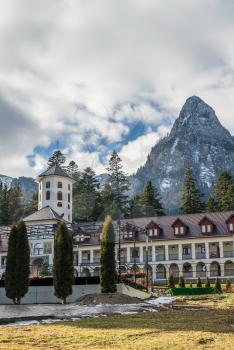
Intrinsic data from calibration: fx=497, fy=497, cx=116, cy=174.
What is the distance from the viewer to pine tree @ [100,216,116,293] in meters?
28.9

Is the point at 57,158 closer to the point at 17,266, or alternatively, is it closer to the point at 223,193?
the point at 223,193

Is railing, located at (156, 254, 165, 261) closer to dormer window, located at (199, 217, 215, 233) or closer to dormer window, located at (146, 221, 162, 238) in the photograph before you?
dormer window, located at (146, 221, 162, 238)

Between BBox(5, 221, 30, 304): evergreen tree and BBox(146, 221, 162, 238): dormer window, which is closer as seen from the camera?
BBox(5, 221, 30, 304): evergreen tree

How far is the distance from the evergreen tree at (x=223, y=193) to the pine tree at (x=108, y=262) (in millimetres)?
56087

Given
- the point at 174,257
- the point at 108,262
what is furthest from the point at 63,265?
the point at 174,257

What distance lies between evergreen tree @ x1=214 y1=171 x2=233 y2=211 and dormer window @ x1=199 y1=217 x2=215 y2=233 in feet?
64.3

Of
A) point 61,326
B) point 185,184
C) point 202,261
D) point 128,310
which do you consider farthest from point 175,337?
point 185,184

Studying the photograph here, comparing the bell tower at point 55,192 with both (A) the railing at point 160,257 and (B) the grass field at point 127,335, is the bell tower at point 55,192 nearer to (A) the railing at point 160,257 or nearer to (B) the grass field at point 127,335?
(A) the railing at point 160,257

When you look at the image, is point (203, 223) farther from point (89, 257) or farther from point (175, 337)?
point (175, 337)

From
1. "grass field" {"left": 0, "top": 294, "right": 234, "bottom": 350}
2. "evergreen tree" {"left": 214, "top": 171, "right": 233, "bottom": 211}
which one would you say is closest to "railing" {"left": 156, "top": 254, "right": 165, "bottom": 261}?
"evergreen tree" {"left": 214, "top": 171, "right": 233, "bottom": 211}

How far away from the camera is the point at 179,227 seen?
65.4 m

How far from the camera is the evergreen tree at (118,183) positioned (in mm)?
95688

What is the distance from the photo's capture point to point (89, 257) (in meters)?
68.9

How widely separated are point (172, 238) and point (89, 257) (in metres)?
12.1
